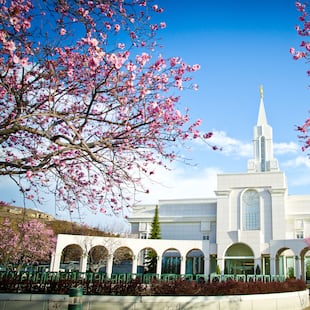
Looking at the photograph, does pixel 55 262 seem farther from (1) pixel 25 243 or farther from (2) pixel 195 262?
(2) pixel 195 262

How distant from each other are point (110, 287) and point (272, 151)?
32.9 m

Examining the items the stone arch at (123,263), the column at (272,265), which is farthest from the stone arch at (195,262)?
the column at (272,265)

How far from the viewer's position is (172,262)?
37.3 metres

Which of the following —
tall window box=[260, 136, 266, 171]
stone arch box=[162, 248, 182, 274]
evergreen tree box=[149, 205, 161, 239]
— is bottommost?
stone arch box=[162, 248, 182, 274]

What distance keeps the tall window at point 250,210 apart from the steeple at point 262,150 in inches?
122

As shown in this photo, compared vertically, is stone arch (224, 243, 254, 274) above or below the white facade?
below

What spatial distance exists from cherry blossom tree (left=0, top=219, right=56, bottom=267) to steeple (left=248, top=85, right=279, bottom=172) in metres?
21.0

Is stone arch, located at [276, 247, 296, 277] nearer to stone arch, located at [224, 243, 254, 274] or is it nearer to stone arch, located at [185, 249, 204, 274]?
stone arch, located at [224, 243, 254, 274]

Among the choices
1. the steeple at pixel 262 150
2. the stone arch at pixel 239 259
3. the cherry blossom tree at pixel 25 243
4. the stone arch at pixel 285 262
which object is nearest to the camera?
the cherry blossom tree at pixel 25 243

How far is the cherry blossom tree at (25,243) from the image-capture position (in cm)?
2411

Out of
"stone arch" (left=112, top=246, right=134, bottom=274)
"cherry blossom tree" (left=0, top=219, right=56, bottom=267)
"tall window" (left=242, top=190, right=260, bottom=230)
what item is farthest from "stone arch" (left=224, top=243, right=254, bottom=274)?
"cherry blossom tree" (left=0, top=219, right=56, bottom=267)

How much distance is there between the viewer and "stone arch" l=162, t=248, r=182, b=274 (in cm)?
3697

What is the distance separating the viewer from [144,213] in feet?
136

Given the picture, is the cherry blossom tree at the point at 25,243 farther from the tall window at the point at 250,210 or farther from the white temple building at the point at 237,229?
the tall window at the point at 250,210
